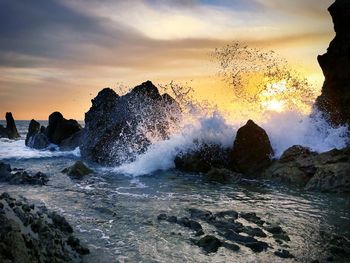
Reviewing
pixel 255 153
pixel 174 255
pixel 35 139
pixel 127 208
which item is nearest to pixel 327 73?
pixel 255 153

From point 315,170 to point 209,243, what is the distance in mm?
9702

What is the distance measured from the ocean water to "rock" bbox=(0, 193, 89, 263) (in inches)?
19.0

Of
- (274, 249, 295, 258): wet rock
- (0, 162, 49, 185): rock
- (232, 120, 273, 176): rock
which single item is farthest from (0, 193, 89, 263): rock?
(232, 120, 273, 176): rock

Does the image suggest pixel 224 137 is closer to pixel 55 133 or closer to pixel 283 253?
pixel 283 253

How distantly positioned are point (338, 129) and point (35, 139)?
→ 34480 mm

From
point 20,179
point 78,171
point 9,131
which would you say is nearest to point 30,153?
point 78,171

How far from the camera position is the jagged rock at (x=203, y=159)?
71.4 feet

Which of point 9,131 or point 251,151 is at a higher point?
point 251,151

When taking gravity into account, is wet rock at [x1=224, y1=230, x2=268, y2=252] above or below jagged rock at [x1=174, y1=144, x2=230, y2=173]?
below

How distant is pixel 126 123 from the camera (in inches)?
1121

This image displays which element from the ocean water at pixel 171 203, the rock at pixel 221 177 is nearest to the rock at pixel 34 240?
the ocean water at pixel 171 203

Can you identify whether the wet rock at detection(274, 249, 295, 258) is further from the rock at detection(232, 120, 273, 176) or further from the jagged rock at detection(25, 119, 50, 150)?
the jagged rock at detection(25, 119, 50, 150)

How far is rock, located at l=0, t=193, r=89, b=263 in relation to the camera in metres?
6.26

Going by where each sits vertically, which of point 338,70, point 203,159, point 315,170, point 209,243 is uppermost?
point 338,70
